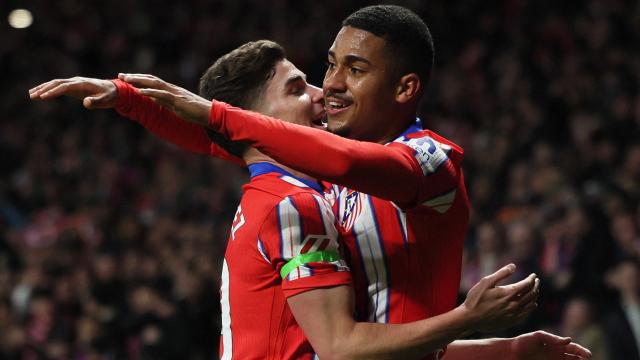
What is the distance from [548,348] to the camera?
351 centimetres

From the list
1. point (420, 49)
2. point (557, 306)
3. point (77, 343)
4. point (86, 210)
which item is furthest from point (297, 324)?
point (86, 210)

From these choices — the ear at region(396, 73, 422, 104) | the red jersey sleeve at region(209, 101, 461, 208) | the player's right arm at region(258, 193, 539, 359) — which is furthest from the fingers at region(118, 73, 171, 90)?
the ear at region(396, 73, 422, 104)

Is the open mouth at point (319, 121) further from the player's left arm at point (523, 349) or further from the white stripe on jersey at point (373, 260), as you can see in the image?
the player's left arm at point (523, 349)

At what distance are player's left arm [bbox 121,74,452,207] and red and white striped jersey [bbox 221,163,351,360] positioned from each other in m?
0.32

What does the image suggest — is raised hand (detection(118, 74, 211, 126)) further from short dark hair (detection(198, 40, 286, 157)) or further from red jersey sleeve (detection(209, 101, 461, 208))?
short dark hair (detection(198, 40, 286, 157))

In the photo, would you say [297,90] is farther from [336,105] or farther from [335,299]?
[335,299]

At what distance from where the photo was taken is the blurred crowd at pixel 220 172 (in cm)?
738

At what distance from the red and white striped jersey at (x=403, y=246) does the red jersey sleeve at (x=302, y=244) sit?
86 mm

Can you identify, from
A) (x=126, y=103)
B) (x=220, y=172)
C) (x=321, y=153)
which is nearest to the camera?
(x=321, y=153)

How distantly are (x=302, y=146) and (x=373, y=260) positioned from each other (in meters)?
0.52

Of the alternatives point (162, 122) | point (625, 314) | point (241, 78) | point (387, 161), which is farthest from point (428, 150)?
point (625, 314)

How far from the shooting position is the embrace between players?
281 centimetres

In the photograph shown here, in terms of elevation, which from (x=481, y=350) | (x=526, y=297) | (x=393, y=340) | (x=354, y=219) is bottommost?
(x=481, y=350)

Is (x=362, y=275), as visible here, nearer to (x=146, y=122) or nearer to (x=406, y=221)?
(x=406, y=221)
